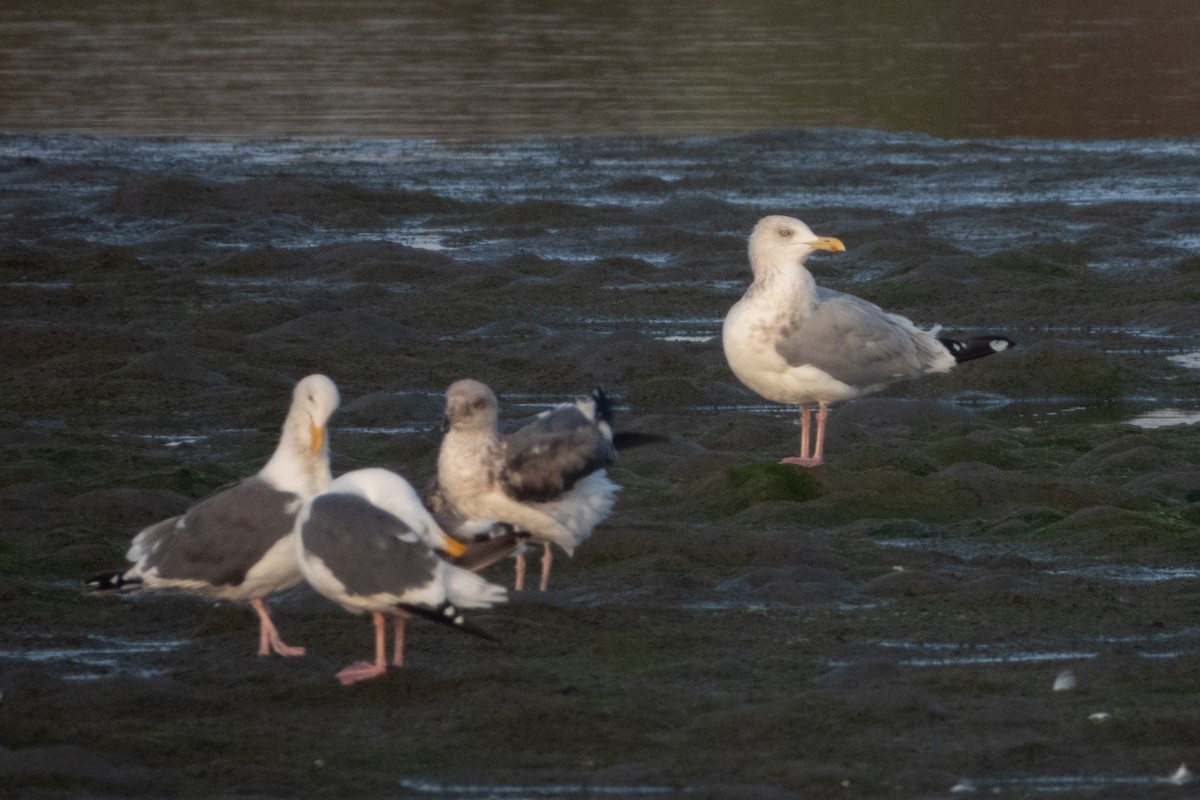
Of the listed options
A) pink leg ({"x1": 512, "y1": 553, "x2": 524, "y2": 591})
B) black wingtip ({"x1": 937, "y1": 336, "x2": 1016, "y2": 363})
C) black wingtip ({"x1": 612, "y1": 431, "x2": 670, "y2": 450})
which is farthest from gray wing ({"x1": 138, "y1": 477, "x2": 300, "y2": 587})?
black wingtip ({"x1": 937, "y1": 336, "x2": 1016, "y2": 363})

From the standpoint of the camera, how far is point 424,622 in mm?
7816

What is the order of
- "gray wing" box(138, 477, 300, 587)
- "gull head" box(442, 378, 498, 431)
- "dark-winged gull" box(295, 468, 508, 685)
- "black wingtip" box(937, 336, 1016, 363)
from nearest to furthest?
"dark-winged gull" box(295, 468, 508, 685) < "gray wing" box(138, 477, 300, 587) < "gull head" box(442, 378, 498, 431) < "black wingtip" box(937, 336, 1016, 363)

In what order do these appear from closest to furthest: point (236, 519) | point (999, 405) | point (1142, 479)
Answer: point (236, 519), point (1142, 479), point (999, 405)

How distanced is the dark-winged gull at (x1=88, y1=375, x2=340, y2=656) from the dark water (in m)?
17.8

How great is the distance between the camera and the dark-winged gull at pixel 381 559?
6.62 meters

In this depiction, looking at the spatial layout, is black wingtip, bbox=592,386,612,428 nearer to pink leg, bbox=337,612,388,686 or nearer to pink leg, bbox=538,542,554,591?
pink leg, bbox=538,542,554,591

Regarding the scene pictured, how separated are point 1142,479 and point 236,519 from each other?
4.89 metres

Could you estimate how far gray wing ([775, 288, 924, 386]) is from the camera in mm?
10227

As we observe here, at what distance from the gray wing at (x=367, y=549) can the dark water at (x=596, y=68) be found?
18.5 metres

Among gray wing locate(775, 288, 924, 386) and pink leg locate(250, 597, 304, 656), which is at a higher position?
gray wing locate(775, 288, 924, 386)

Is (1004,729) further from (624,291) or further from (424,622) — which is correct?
(624,291)

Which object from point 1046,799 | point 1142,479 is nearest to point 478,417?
point 1046,799

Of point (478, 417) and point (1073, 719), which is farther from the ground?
point (478, 417)

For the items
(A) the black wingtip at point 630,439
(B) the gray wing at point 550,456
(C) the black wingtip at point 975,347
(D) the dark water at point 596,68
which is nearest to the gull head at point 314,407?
(B) the gray wing at point 550,456
